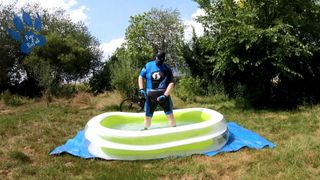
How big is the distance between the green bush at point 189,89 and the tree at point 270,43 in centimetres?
312

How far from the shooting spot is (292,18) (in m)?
13.3

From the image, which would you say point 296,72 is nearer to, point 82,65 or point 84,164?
point 84,164

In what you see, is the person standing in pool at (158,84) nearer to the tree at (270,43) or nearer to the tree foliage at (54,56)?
the tree at (270,43)

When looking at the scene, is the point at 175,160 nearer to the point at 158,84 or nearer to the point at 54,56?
the point at 158,84

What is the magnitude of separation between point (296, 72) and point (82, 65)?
11133 millimetres

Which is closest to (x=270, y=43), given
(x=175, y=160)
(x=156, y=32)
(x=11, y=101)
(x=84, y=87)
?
(x=175, y=160)

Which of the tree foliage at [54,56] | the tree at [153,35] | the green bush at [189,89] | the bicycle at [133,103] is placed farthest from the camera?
the tree at [153,35]

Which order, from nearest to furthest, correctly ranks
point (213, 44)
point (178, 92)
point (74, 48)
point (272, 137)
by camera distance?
point (272, 137) < point (213, 44) < point (178, 92) < point (74, 48)

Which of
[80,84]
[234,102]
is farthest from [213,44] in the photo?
[80,84]

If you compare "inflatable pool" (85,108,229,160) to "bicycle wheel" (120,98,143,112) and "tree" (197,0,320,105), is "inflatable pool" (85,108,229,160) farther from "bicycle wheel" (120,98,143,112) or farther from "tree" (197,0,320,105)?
"bicycle wheel" (120,98,143,112)

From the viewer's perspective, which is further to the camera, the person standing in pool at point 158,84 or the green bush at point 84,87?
the green bush at point 84,87

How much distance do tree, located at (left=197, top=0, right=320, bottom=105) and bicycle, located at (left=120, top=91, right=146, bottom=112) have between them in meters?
2.73

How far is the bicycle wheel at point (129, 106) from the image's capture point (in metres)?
14.9

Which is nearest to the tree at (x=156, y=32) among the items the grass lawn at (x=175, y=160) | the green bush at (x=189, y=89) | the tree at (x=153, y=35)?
the tree at (x=153, y=35)
